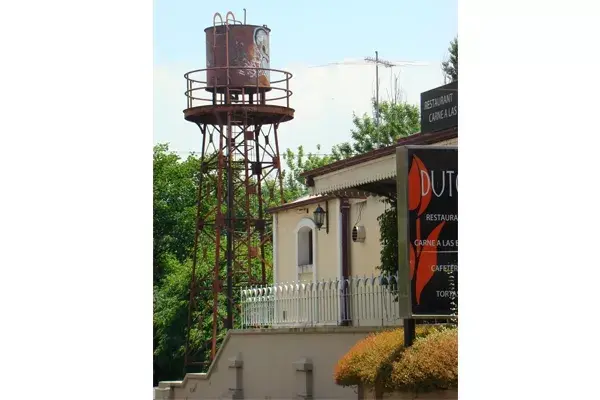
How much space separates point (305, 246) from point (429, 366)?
9.54 metres

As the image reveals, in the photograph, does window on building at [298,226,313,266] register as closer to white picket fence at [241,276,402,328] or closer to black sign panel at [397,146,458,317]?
white picket fence at [241,276,402,328]

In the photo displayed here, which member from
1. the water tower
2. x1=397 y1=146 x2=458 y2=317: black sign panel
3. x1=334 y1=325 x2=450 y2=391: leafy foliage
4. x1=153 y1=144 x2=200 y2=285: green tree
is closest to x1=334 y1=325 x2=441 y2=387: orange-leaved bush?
x1=334 y1=325 x2=450 y2=391: leafy foliage

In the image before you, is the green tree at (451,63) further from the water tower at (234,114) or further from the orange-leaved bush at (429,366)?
the orange-leaved bush at (429,366)

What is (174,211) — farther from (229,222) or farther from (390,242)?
(390,242)

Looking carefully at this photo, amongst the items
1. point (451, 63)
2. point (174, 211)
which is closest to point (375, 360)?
point (174, 211)

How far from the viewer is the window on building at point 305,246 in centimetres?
1970

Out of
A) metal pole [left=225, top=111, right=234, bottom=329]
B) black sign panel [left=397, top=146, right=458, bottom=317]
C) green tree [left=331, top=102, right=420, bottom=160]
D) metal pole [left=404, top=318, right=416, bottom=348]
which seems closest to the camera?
black sign panel [left=397, top=146, right=458, bottom=317]

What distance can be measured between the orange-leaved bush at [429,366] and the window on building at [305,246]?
8.93 meters

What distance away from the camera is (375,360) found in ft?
36.9

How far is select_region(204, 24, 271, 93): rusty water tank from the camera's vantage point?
22500 millimetres

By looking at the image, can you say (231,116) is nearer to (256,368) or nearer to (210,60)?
(210,60)

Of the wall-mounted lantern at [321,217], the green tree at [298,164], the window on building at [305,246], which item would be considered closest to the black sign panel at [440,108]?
the wall-mounted lantern at [321,217]

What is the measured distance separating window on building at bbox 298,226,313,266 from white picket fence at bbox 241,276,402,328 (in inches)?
92.6
